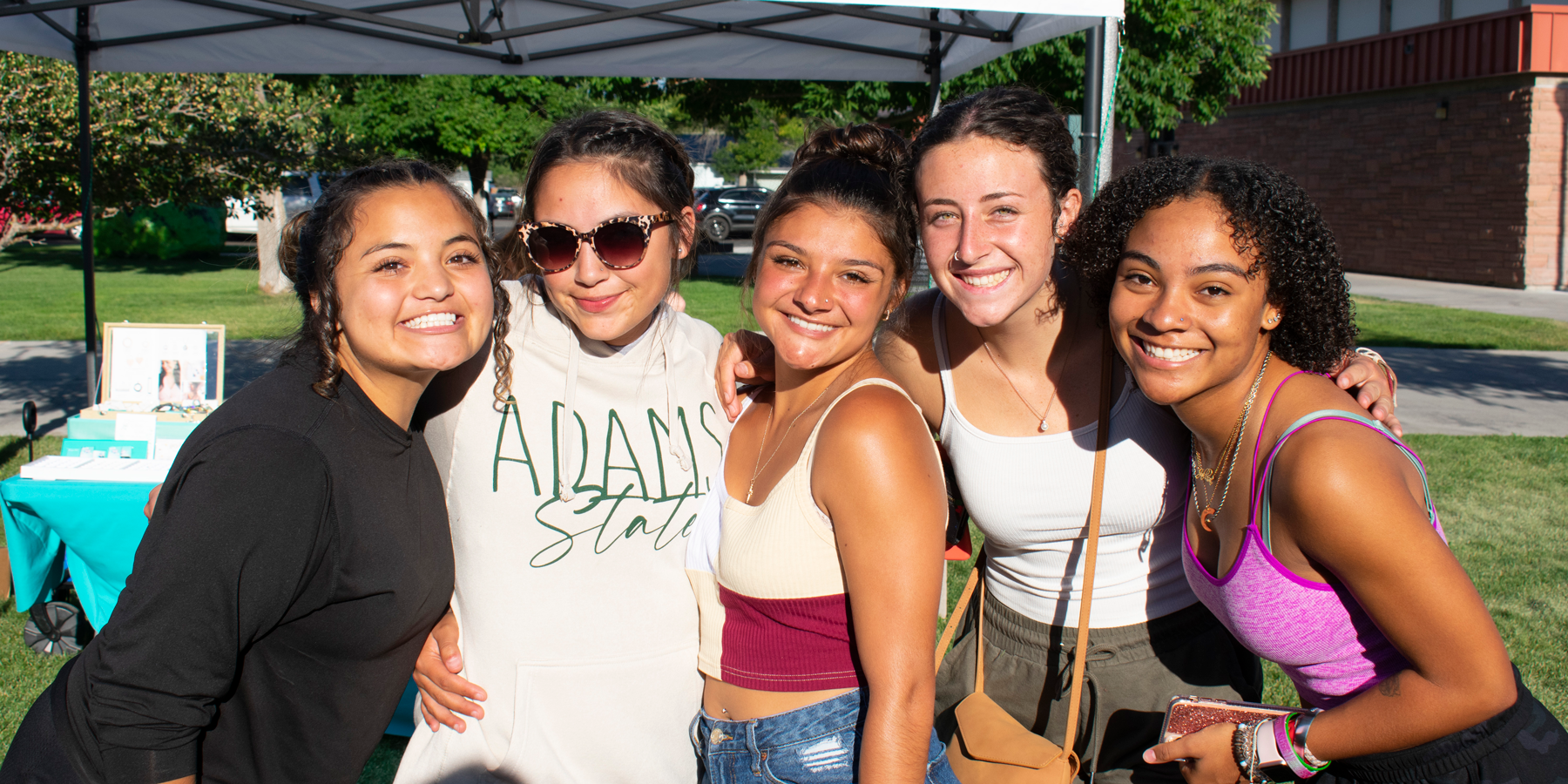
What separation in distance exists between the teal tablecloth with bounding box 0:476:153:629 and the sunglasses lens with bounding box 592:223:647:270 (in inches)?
124

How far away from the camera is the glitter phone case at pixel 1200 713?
1896mm

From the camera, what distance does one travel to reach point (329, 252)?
186 centimetres

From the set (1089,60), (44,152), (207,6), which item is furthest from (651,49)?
(44,152)

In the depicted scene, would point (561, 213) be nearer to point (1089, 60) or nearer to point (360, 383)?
point (360, 383)

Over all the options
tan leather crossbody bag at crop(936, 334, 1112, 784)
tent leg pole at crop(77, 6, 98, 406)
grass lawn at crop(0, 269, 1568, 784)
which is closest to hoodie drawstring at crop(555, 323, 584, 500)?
grass lawn at crop(0, 269, 1568, 784)

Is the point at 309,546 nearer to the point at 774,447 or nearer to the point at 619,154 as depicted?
the point at 774,447

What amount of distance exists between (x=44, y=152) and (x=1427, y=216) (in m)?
22.9

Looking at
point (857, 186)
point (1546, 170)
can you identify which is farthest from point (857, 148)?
point (1546, 170)

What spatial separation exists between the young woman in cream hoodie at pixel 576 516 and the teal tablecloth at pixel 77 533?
9.43 feet

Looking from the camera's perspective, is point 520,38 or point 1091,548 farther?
point 520,38

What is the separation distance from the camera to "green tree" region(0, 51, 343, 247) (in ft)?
36.4

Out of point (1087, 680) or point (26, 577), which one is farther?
point (26, 577)

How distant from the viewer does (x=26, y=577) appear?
421 centimetres

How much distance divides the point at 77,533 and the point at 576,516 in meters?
3.38
